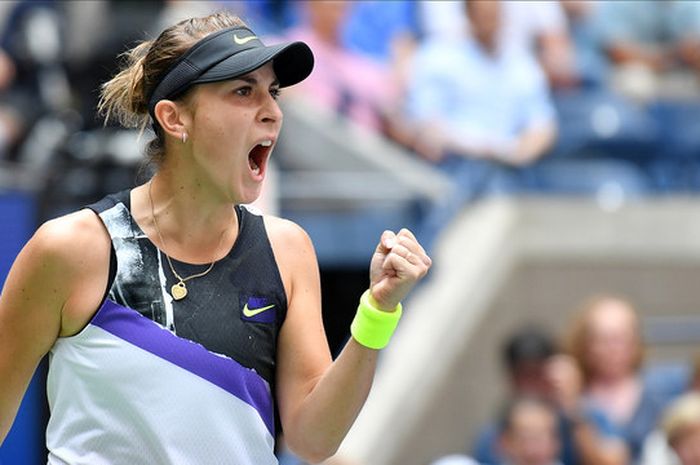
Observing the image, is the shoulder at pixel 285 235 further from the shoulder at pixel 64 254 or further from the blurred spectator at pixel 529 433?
the blurred spectator at pixel 529 433

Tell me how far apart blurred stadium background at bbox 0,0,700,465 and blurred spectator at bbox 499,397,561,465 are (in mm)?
787

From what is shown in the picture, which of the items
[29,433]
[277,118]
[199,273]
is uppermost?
[277,118]

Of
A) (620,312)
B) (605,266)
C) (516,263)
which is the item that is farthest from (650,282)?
(620,312)

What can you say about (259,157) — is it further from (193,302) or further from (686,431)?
(686,431)

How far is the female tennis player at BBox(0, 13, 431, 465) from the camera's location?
263 cm

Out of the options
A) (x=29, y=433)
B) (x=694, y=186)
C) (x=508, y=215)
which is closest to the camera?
(x=29, y=433)

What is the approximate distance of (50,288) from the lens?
2621 millimetres

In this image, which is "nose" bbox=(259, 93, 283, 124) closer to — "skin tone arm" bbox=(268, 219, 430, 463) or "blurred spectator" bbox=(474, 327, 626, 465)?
"skin tone arm" bbox=(268, 219, 430, 463)

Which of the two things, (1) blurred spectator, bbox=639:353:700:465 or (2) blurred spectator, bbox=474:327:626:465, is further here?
(2) blurred spectator, bbox=474:327:626:465

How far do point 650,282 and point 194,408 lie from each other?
4.79 m

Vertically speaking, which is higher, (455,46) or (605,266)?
(455,46)

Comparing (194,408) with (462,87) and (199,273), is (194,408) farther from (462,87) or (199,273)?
(462,87)

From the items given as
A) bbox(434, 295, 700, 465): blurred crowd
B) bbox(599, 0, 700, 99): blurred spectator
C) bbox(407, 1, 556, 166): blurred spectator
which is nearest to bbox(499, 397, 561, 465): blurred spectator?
bbox(434, 295, 700, 465): blurred crowd

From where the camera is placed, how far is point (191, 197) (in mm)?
2781
